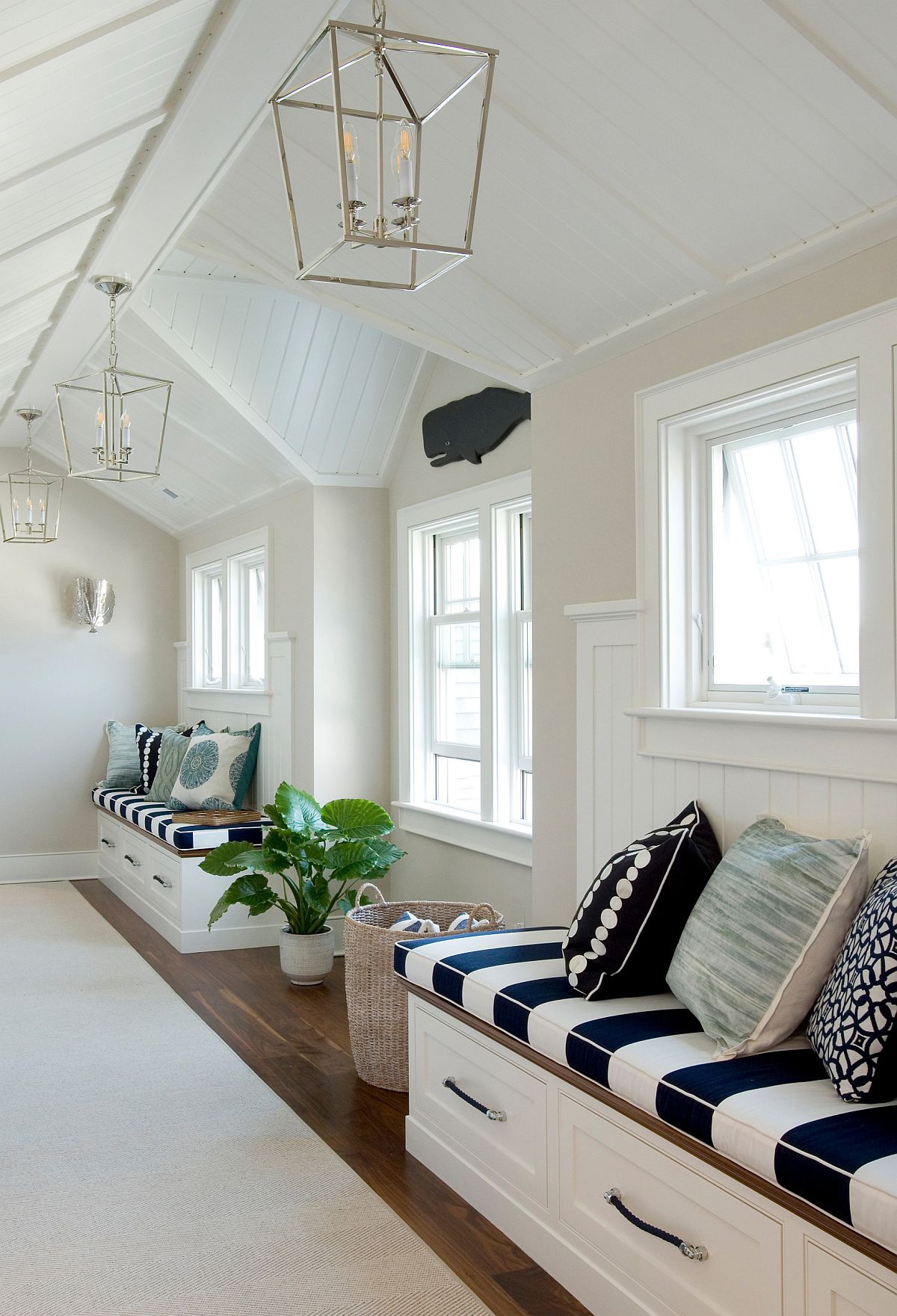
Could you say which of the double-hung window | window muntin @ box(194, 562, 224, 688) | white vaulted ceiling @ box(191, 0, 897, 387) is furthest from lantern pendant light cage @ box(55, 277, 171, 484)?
white vaulted ceiling @ box(191, 0, 897, 387)

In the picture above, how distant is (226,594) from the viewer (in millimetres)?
6492

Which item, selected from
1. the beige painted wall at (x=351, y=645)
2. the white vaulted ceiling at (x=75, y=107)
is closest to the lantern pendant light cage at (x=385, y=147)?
the white vaulted ceiling at (x=75, y=107)

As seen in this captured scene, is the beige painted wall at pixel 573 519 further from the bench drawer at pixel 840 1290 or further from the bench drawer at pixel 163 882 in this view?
the bench drawer at pixel 163 882

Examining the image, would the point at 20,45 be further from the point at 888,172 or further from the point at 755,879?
the point at 755,879

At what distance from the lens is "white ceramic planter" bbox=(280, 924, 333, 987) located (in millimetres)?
4457

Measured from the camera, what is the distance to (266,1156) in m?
2.86

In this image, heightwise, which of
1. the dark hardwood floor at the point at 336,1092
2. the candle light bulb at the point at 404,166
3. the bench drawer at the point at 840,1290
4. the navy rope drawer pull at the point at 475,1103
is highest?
the candle light bulb at the point at 404,166

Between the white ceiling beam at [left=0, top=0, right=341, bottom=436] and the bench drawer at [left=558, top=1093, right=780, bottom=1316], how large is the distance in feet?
7.65

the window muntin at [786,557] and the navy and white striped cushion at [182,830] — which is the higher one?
the window muntin at [786,557]

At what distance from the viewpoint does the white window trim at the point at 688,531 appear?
220 centimetres

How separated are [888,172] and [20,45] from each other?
163 cm

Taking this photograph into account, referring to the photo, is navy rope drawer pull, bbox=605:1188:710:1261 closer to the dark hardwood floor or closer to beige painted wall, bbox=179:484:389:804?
the dark hardwood floor

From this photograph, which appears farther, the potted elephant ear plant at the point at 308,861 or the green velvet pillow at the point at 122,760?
the green velvet pillow at the point at 122,760

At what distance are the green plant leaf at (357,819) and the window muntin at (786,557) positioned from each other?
1863 mm
